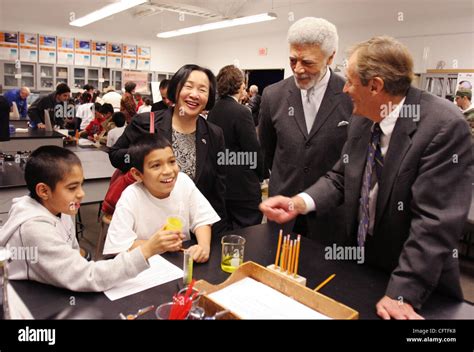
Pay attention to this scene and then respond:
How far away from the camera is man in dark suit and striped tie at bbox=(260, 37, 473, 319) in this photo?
1172 mm

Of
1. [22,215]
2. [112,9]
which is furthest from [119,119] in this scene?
[112,9]

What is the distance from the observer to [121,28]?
11.8 metres

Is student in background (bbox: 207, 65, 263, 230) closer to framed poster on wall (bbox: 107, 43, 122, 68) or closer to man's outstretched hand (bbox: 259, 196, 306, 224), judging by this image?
man's outstretched hand (bbox: 259, 196, 306, 224)

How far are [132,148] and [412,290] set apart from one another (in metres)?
1.22

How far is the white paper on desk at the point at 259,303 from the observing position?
1.08 m

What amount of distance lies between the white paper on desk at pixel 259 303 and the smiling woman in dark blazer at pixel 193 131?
766 millimetres

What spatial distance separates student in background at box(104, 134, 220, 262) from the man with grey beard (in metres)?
0.52

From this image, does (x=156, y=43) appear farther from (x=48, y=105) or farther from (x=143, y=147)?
(x=143, y=147)

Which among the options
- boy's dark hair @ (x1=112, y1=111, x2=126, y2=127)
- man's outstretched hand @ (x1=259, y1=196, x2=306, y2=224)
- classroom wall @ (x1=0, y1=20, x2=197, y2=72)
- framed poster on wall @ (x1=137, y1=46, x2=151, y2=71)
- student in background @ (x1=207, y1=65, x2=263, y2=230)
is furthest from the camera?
framed poster on wall @ (x1=137, y1=46, x2=151, y2=71)

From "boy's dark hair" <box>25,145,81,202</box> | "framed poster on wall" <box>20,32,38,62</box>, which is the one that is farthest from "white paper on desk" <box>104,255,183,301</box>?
"framed poster on wall" <box>20,32,38,62</box>

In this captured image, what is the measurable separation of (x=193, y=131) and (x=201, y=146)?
0.11 metres

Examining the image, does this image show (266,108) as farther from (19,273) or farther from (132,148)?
(19,273)

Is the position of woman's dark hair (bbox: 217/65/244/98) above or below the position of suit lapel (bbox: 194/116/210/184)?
above
